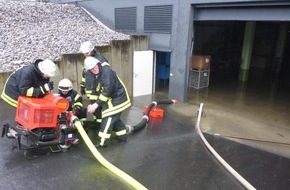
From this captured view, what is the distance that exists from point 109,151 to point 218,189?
1.87 meters

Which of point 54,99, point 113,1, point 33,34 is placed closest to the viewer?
point 54,99

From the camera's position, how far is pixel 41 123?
12.8ft

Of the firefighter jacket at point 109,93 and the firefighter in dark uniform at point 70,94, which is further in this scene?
the firefighter in dark uniform at point 70,94

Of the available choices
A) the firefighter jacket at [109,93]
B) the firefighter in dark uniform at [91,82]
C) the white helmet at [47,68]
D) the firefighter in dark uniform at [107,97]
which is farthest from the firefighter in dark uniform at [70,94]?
the white helmet at [47,68]

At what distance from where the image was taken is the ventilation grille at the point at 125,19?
30.7 feet

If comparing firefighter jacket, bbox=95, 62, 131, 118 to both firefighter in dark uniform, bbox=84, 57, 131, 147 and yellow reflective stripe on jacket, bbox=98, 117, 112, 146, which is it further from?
yellow reflective stripe on jacket, bbox=98, 117, 112, 146

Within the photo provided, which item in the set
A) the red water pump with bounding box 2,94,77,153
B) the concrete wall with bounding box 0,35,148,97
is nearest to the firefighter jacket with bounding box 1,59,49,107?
the red water pump with bounding box 2,94,77,153

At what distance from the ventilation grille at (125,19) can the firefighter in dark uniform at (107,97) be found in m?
5.18

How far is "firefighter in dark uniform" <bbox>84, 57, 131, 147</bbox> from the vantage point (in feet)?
14.4

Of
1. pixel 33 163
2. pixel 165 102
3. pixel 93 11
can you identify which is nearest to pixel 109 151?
pixel 33 163

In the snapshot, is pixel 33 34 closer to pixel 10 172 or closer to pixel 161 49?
pixel 161 49

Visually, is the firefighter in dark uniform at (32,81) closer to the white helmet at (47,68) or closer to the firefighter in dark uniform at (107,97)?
A: the white helmet at (47,68)

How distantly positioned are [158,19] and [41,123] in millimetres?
5619

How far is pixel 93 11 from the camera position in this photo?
11.3m
